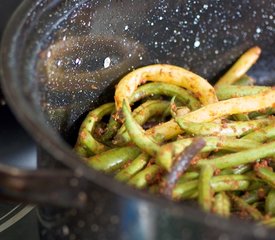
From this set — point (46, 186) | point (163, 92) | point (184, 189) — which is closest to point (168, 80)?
point (163, 92)

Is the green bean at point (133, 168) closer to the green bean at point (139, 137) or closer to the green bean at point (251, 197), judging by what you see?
the green bean at point (139, 137)

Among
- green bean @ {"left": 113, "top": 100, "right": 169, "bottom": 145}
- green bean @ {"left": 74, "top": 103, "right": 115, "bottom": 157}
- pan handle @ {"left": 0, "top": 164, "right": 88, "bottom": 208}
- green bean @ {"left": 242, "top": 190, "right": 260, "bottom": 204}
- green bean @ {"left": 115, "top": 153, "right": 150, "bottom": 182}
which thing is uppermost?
pan handle @ {"left": 0, "top": 164, "right": 88, "bottom": 208}

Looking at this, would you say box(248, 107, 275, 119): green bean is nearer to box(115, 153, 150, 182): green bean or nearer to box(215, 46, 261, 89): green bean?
box(215, 46, 261, 89): green bean

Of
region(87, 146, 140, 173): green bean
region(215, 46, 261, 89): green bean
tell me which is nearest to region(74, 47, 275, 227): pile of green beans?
region(87, 146, 140, 173): green bean

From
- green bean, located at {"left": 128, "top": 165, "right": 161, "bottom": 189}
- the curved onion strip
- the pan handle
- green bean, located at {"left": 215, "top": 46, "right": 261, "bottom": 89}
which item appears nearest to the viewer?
the pan handle

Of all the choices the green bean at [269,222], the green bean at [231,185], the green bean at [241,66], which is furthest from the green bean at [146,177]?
the green bean at [241,66]

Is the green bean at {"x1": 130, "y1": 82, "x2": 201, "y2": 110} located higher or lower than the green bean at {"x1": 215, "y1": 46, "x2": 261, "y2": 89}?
higher

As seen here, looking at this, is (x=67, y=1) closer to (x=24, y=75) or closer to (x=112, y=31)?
Answer: (x=112, y=31)
